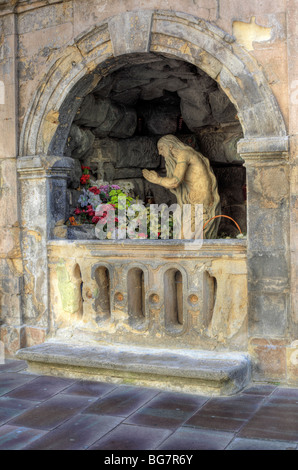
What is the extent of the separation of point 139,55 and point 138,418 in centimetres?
312

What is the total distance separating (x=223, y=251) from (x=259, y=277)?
37 cm

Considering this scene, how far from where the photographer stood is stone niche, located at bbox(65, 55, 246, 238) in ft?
19.7

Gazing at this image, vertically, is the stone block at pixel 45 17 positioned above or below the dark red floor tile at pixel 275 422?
above

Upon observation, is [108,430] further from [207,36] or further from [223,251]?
[207,36]

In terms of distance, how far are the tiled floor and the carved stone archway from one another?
0.73 meters

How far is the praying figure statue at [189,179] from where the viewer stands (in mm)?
5770

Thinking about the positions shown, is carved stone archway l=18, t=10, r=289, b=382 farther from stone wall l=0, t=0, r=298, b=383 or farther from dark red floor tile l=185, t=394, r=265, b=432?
dark red floor tile l=185, t=394, r=265, b=432

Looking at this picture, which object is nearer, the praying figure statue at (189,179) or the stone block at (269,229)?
the stone block at (269,229)

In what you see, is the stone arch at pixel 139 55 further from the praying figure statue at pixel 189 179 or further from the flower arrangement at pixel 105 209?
the praying figure statue at pixel 189 179

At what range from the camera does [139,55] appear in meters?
5.06

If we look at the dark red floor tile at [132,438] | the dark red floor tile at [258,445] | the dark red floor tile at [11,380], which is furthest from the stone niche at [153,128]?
the dark red floor tile at [258,445]

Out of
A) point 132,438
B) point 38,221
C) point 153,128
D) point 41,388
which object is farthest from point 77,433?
point 153,128

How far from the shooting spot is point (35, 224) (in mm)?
5609
